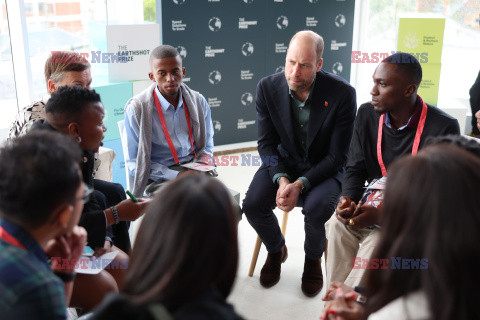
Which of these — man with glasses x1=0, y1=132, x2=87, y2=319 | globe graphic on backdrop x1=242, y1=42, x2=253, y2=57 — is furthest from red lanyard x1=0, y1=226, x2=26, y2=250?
globe graphic on backdrop x1=242, y1=42, x2=253, y2=57

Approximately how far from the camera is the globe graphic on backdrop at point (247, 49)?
5.22 m

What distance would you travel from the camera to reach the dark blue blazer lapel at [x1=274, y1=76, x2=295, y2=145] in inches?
120

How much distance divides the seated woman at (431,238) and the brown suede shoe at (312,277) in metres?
1.55

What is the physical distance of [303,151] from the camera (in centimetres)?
312

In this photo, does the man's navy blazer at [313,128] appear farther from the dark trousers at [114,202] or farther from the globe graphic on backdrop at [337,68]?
the globe graphic on backdrop at [337,68]

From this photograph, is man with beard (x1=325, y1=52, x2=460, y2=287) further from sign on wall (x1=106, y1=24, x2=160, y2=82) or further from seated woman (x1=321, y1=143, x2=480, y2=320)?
sign on wall (x1=106, y1=24, x2=160, y2=82)

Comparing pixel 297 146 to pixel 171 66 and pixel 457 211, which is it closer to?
pixel 171 66

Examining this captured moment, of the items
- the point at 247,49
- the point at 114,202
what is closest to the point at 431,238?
the point at 114,202

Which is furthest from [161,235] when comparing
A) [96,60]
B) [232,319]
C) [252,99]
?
[252,99]

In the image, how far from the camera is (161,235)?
43.7 inches

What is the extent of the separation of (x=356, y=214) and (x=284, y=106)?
2.90 feet

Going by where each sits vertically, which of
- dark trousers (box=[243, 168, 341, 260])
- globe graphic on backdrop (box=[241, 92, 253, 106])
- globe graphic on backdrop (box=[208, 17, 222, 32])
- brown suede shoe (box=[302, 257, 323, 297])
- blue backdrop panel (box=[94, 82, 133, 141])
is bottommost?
brown suede shoe (box=[302, 257, 323, 297])

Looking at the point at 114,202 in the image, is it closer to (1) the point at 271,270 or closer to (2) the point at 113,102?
(1) the point at 271,270

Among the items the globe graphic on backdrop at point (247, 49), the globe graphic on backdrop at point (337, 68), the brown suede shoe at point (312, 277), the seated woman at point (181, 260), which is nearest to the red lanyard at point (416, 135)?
the brown suede shoe at point (312, 277)
